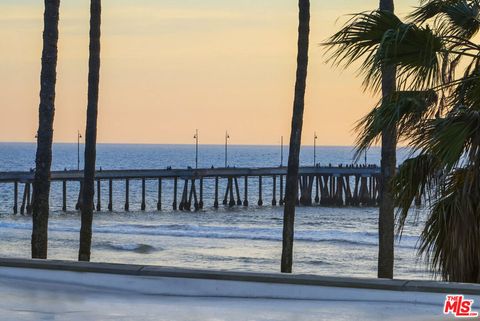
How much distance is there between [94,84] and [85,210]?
2.32m

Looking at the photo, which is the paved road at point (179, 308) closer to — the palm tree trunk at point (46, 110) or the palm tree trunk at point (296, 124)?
the palm tree trunk at point (46, 110)

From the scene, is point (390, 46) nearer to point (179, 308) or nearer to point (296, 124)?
Answer: point (179, 308)

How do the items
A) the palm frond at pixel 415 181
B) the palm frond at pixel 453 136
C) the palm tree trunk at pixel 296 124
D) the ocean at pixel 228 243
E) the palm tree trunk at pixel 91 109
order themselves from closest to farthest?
the palm frond at pixel 453 136
the palm frond at pixel 415 181
the palm tree trunk at pixel 91 109
the palm tree trunk at pixel 296 124
the ocean at pixel 228 243

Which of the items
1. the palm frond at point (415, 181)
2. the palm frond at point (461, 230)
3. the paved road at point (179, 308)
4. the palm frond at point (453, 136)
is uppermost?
the palm frond at point (453, 136)

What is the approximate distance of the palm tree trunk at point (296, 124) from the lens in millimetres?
18125

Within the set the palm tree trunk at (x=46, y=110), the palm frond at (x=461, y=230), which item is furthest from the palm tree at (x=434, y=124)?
the palm tree trunk at (x=46, y=110)

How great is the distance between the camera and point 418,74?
32.9ft

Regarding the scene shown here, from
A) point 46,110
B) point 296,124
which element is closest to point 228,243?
point 296,124

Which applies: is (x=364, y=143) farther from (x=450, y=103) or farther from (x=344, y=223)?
(x=344, y=223)

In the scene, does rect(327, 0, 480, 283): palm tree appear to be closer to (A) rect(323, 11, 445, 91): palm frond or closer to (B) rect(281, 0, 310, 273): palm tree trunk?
(A) rect(323, 11, 445, 91): palm frond

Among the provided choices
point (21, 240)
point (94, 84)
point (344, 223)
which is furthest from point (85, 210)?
point (344, 223)

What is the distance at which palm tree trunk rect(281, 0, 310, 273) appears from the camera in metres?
18.1

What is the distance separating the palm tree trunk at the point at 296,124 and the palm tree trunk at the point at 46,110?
478cm

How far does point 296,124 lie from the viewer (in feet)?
60.8
